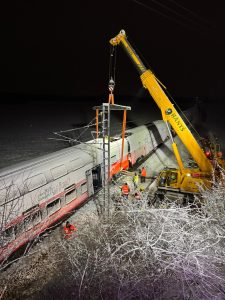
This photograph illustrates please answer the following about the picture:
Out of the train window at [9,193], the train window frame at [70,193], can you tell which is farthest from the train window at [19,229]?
the train window frame at [70,193]

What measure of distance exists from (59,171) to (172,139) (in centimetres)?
643

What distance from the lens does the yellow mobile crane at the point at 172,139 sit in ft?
43.2

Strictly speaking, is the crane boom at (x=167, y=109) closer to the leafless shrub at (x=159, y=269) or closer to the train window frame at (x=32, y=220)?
the leafless shrub at (x=159, y=269)

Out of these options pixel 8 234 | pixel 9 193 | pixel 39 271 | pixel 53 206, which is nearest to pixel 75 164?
pixel 53 206

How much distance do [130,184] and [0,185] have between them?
8979mm

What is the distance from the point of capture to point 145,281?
22.6 ft

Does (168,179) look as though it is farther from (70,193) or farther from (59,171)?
(59,171)

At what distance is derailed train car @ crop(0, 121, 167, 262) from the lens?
8.29m

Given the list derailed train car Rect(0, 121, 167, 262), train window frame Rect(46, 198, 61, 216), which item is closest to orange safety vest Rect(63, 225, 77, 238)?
derailed train car Rect(0, 121, 167, 262)

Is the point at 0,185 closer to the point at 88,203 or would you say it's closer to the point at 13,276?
the point at 13,276

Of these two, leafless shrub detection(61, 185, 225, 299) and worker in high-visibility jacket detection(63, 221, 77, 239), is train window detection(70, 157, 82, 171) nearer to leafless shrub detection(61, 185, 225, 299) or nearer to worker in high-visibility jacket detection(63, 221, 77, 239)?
worker in high-visibility jacket detection(63, 221, 77, 239)

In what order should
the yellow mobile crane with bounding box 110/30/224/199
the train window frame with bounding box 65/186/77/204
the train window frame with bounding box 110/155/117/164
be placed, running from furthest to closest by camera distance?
the train window frame with bounding box 110/155/117/164
the yellow mobile crane with bounding box 110/30/224/199
the train window frame with bounding box 65/186/77/204

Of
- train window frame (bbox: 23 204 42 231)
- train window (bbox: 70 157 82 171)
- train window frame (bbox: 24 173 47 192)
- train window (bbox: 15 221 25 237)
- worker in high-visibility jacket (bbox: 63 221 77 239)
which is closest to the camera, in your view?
train window (bbox: 15 221 25 237)

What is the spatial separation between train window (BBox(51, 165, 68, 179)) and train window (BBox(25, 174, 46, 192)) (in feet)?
1.96
